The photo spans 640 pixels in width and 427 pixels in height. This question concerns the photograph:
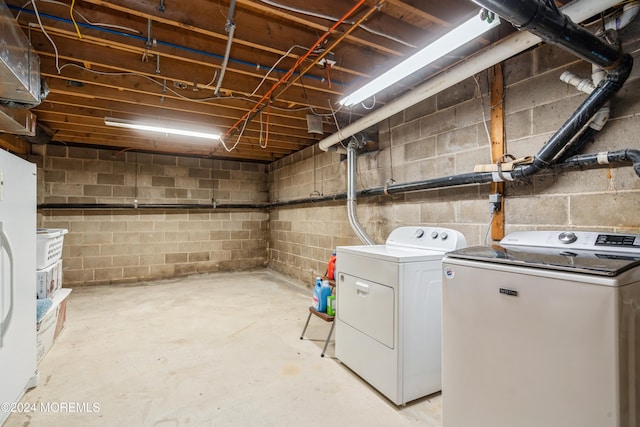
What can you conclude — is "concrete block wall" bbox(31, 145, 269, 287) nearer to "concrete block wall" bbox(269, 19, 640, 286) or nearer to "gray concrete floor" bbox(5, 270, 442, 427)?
"gray concrete floor" bbox(5, 270, 442, 427)

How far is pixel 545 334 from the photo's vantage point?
3.92 feet

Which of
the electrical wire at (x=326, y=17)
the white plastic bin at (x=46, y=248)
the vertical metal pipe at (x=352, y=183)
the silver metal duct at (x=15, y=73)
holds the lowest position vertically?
the white plastic bin at (x=46, y=248)

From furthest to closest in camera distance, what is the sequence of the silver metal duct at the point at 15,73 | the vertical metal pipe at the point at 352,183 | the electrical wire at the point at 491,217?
the vertical metal pipe at the point at 352,183 → the electrical wire at the point at 491,217 → the silver metal duct at the point at 15,73

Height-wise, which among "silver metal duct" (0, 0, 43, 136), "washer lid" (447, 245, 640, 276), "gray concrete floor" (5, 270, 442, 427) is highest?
"silver metal duct" (0, 0, 43, 136)

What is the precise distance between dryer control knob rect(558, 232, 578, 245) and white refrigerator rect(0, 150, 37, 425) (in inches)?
117

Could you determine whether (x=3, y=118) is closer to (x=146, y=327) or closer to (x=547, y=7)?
(x=146, y=327)

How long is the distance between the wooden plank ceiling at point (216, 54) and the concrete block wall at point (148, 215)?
1177 millimetres

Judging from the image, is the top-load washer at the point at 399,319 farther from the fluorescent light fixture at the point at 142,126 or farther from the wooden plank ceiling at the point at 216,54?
the fluorescent light fixture at the point at 142,126

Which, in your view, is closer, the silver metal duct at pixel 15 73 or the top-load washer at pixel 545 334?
the top-load washer at pixel 545 334

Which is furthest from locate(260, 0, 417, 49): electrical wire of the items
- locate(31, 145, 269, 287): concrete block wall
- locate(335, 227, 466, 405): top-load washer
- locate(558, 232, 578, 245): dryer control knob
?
locate(31, 145, 269, 287): concrete block wall

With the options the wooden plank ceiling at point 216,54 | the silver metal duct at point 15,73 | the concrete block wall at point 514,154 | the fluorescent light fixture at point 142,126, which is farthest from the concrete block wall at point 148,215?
the concrete block wall at point 514,154

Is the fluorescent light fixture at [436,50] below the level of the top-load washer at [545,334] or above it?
above

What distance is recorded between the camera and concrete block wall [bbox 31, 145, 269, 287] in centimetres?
499

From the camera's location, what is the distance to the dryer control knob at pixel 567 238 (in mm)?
1620
